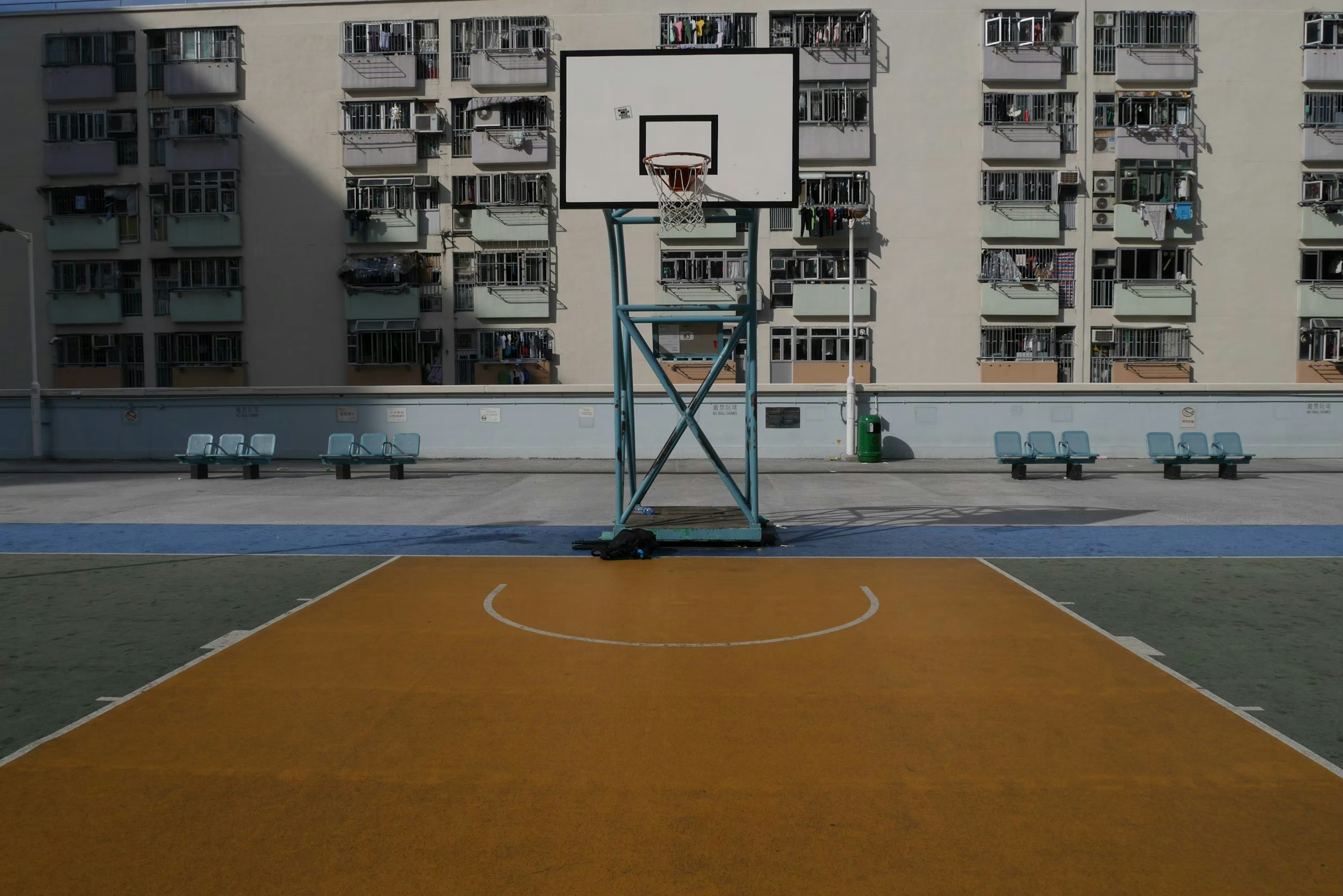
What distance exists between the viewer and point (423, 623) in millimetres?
9258

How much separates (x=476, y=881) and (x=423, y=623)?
16.5ft

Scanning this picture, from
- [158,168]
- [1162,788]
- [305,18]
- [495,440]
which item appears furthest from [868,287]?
[1162,788]

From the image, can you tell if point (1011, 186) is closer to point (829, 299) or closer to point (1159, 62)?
point (1159, 62)

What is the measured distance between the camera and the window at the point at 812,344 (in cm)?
3759

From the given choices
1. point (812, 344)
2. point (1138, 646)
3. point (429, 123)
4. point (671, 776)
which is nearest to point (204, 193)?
point (429, 123)

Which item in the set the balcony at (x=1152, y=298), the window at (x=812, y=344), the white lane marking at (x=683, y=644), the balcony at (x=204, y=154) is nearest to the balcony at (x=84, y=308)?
the balcony at (x=204, y=154)

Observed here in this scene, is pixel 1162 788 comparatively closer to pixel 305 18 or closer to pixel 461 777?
pixel 461 777

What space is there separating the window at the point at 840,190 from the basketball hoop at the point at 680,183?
963 inches

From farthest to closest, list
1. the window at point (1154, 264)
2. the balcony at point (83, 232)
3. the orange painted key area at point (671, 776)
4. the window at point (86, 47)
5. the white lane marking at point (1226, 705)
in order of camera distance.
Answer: the balcony at point (83, 232) → the window at point (86, 47) → the window at point (1154, 264) → the white lane marking at point (1226, 705) → the orange painted key area at point (671, 776)

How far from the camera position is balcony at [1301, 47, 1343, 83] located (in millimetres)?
36656

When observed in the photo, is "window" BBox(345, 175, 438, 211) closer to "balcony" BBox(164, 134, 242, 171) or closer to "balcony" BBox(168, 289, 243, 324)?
"balcony" BBox(164, 134, 242, 171)

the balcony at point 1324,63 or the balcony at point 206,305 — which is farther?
the balcony at point 206,305

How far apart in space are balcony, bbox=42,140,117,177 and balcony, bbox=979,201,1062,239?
111ft

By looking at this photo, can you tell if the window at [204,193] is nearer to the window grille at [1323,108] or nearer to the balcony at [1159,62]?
the balcony at [1159,62]
